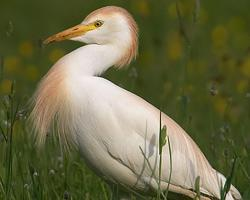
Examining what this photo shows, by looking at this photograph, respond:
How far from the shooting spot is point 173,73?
11305 millimetres

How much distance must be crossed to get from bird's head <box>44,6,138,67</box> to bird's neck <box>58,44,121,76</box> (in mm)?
38

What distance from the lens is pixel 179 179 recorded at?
5.68m

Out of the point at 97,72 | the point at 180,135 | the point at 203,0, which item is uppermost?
the point at 97,72

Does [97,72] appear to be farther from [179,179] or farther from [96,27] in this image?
[179,179]

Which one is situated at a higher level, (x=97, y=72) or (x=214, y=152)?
(x=97, y=72)

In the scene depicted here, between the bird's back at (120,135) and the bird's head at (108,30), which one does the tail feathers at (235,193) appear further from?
the bird's head at (108,30)

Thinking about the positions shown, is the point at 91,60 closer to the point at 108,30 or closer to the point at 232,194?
the point at 108,30

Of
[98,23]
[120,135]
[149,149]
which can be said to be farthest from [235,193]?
[98,23]

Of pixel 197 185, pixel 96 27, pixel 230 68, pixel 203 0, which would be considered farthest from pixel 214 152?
pixel 203 0

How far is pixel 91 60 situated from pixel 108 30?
21cm

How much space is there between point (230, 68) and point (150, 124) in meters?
3.29

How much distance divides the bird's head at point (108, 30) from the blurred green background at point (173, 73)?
245mm

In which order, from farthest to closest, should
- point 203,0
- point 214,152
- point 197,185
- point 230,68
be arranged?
point 203,0, point 230,68, point 214,152, point 197,185

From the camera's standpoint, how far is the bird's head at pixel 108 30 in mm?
5797
